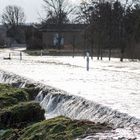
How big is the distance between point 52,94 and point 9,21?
419ft

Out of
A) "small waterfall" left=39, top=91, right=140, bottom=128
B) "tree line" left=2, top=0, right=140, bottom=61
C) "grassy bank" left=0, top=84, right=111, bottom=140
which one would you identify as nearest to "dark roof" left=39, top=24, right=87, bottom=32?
"tree line" left=2, top=0, right=140, bottom=61

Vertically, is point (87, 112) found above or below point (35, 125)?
below

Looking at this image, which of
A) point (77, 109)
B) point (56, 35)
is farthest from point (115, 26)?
point (56, 35)

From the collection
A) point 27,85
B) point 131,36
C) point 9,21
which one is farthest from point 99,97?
point 9,21

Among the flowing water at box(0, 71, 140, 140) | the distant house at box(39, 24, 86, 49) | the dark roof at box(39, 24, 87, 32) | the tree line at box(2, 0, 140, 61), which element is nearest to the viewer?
the flowing water at box(0, 71, 140, 140)

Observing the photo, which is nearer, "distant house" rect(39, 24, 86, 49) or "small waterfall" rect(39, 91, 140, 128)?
"small waterfall" rect(39, 91, 140, 128)

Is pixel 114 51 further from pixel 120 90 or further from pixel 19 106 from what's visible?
pixel 19 106

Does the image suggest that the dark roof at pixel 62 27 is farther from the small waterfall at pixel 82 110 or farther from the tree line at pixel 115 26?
the small waterfall at pixel 82 110

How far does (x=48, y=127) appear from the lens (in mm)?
8891

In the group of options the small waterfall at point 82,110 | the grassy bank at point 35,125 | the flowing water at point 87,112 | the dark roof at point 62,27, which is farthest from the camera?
the dark roof at point 62,27

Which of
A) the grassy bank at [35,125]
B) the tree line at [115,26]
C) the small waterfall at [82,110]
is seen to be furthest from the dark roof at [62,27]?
the grassy bank at [35,125]

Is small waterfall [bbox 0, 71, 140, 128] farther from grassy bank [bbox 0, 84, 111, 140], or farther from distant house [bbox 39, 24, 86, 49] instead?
distant house [bbox 39, 24, 86, 49]

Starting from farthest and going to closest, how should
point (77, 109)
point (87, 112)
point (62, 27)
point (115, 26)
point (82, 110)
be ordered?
1. point (62, 27)
2. point (115, 26)
3. point (77, 109)
4. point (82, 110)
5. point (87, 112)

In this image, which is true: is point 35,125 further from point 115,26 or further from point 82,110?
point 115,26
